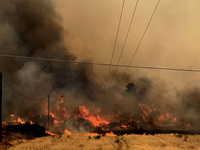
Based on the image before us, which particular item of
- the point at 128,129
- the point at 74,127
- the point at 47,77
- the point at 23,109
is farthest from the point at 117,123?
the point at 47,77

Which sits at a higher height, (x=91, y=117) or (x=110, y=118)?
(x=91, y=117)

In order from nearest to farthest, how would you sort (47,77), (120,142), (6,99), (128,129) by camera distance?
(120,142)
(128,129)
(6,99)
(47,77)

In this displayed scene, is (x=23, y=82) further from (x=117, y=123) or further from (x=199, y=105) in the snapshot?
(x=199, y=105)

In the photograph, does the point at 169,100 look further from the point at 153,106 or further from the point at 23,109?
the point at 23,109

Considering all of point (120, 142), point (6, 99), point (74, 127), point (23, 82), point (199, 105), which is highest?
point (23, 82)

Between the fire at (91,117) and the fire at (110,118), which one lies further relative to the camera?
the fire at (91,117)

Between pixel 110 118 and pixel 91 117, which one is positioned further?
pixel 91 117

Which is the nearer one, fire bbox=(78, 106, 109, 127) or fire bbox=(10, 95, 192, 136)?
fire bbox=(10, 95, 192, 136)

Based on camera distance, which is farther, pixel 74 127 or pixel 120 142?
pixel 74 127

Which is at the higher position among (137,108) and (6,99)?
(6,99)

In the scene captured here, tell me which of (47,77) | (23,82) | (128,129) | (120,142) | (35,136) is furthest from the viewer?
(47,77)

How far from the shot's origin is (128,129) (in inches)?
1276

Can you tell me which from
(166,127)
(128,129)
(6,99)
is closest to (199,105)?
(166,127)

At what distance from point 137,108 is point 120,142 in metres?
22.7
